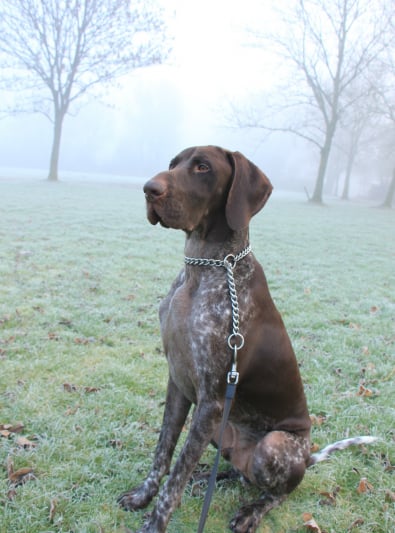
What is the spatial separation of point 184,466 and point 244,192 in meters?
1.50

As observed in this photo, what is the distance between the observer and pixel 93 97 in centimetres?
2961

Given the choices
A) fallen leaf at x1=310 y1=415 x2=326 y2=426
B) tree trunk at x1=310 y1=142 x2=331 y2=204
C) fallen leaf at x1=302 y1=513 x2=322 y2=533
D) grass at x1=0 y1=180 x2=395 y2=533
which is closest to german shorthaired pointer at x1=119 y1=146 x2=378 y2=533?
fallen leaf at x1=302 y1=513 x2=322 y2=533

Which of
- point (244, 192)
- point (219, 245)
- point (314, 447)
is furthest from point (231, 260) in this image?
point (314, 447)

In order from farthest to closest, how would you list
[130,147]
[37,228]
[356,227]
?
[130,147] → [356,227] → [37,228]

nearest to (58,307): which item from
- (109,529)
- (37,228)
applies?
(109,529)

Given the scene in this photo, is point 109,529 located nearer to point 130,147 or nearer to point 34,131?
point 130,147

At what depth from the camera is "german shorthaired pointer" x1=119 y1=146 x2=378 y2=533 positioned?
237cm

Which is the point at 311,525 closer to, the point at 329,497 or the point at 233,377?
the point at 329,497

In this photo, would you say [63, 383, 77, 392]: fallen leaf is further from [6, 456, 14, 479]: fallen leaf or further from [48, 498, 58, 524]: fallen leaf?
[48, 498, 58, 524]: fallen leaf

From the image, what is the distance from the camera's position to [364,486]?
9.50ft

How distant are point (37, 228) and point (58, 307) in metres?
6.41

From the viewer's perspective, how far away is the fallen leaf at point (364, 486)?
2873 mm

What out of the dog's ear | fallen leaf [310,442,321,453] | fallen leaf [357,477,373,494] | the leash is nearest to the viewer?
the leash

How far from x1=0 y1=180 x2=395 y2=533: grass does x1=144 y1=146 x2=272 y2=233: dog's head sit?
1691 millimetres
